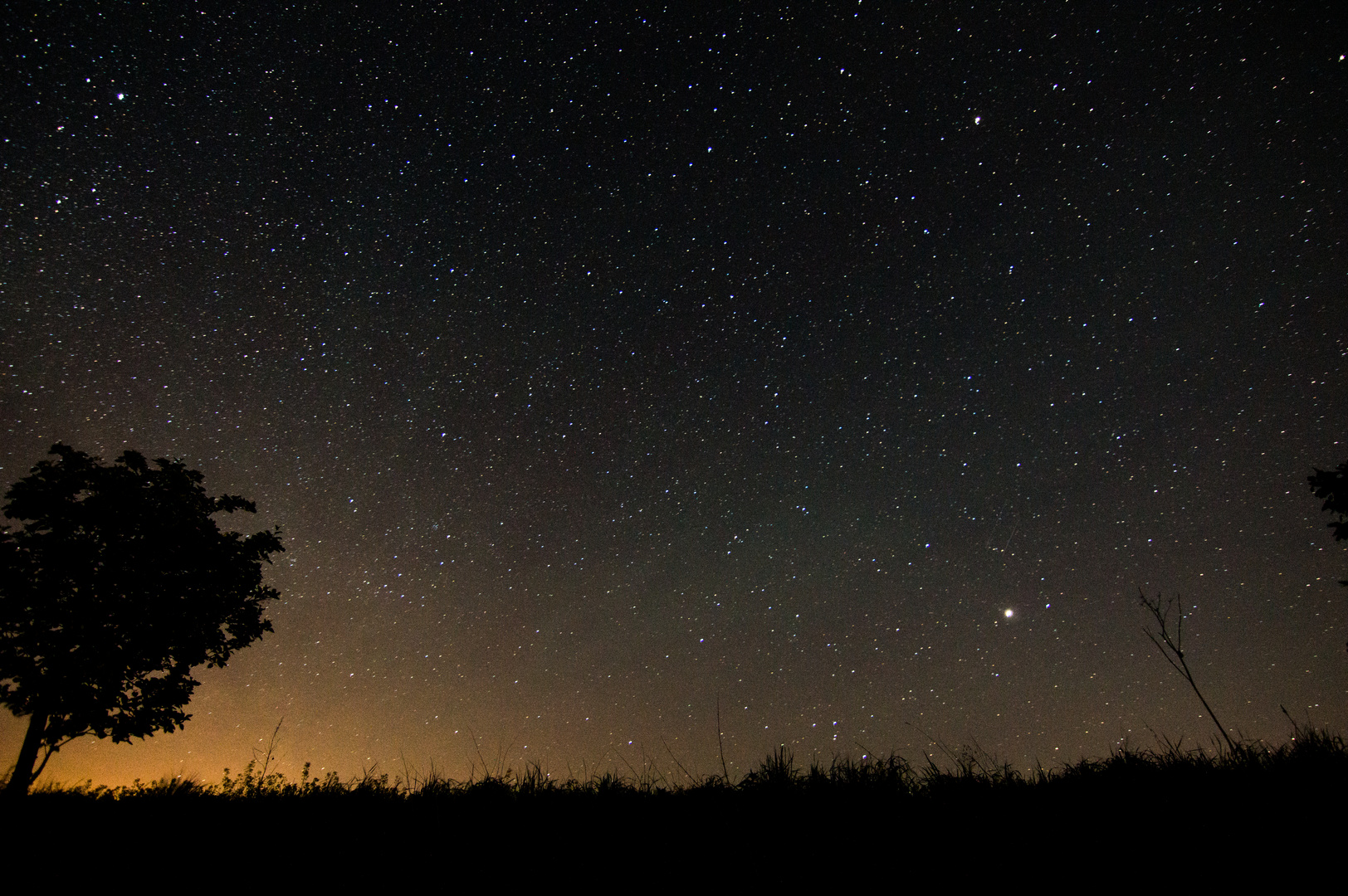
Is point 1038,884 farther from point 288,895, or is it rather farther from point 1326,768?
point 288,895

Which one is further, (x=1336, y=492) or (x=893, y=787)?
(x=1336, y=492)

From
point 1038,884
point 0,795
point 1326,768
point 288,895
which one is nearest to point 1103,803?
point 1038,884

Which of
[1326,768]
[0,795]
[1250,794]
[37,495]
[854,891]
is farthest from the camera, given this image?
[37,495]

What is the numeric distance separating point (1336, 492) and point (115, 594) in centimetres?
2210

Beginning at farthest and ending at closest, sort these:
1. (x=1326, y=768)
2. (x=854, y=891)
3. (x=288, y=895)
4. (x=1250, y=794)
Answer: (x=1326, y=768) → (x=1250, y=794) → (x=288, y=895) → (x=854, y=891)

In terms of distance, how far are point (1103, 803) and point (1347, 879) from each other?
3.38ft

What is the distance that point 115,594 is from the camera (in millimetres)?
10797

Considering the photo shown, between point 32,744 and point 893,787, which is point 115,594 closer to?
point 32,744

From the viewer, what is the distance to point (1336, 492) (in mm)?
8953

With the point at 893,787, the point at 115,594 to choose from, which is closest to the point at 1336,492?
the point at 893,787

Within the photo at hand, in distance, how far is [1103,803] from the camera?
346cm

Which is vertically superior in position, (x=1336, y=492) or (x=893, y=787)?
(x=1336, y=492)

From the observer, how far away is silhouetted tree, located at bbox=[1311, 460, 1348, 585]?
8.88m

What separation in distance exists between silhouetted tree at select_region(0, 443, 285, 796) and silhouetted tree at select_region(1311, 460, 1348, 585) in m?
20.3
